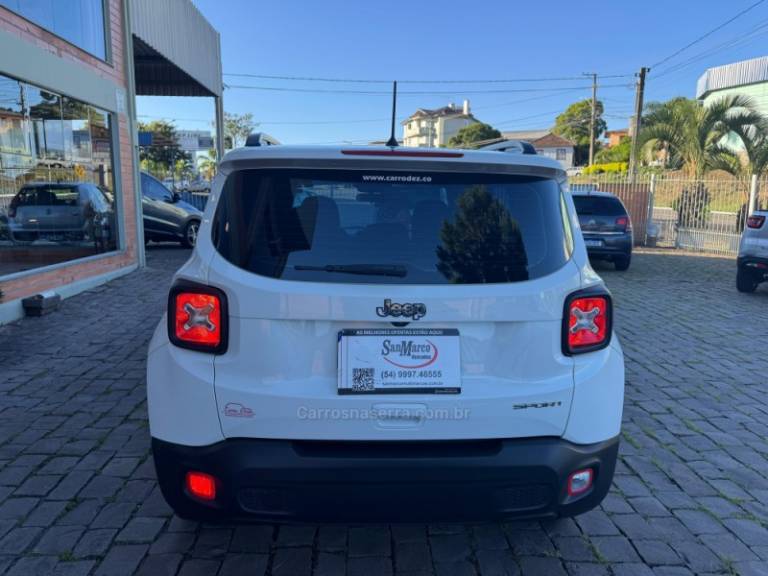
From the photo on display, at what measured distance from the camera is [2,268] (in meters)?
7.16

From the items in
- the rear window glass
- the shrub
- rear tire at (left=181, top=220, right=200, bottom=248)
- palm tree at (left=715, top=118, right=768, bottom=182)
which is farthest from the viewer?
palm tree at (left=715, top=118, right=768, bottom=182)

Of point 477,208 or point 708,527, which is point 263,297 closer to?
point 477,208

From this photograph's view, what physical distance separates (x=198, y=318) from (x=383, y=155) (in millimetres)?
951

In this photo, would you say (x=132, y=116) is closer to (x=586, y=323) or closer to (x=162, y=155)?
(x=586, y=323)

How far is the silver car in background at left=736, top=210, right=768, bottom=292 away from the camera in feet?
30.0

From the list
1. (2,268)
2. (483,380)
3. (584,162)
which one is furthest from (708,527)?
(584,162)

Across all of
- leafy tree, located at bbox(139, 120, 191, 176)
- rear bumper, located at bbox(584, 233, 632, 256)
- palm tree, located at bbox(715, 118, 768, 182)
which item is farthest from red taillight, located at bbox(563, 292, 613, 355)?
leafy tree, located at bbox(139, 120, 191, 176)

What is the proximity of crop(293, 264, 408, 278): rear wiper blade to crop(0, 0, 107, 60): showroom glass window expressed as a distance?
693cm

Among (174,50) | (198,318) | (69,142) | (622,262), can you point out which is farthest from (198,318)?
(174,50)

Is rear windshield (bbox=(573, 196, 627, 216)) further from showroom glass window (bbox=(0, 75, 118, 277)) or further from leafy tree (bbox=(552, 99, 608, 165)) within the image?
leafy tree (bbox=(552, 99, 608, 165))

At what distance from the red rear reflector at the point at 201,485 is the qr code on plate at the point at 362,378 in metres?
0.65

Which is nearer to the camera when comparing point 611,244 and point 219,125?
point 611,244

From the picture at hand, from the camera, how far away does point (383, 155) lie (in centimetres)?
233

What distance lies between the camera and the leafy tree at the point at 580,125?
236 ft
